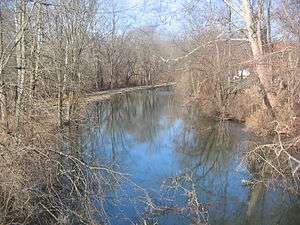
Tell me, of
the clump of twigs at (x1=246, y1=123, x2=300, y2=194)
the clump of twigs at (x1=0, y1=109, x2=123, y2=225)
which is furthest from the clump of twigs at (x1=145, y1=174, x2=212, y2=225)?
the clump of twigs at (x1=246, y1=123, x2=300, y2=194)

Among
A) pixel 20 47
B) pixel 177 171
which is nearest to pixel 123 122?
pixel 177 171

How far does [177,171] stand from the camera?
1377 centimetres

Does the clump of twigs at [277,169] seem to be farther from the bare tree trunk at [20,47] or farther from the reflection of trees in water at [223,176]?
the bare tree trunk at [20,47]

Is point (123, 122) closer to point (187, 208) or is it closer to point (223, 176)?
point (223, 176)

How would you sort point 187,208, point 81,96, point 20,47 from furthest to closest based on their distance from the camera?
point 81,96 < point 20,47 < point 187,208

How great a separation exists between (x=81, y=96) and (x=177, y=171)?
426 inches

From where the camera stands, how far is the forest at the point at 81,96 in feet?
26.9

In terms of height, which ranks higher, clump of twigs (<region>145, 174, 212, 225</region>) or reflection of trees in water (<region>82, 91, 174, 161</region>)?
reflection of trees in water (<region>82, 91, 174, 161</region>)

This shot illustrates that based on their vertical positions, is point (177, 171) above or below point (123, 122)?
below

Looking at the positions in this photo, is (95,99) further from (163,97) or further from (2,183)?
(2,183)

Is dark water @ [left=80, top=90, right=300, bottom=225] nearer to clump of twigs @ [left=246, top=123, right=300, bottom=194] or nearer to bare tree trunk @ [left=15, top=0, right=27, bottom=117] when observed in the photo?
clump of twigs @ [left=246, top=123, right=300, bottom=194]

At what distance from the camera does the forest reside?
821cm

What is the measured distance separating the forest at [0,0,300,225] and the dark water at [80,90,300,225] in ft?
1.74

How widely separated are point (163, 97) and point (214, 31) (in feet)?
54.0
